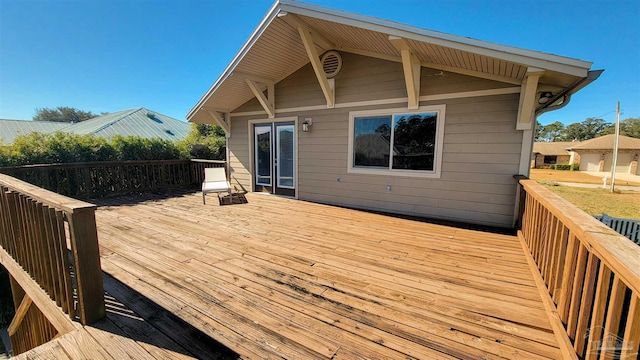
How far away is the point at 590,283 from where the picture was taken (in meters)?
1.26

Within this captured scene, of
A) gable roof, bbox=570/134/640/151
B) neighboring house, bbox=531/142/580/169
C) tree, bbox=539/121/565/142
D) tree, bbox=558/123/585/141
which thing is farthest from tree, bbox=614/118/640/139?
gable roof, bbox=570/134/640/151

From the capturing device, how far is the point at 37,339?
2768 millimetres

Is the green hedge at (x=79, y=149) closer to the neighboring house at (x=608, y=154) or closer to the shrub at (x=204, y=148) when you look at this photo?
the shrub at (x=204, y=148)

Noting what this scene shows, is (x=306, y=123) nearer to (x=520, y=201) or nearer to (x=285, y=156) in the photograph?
(x=285, y=156)

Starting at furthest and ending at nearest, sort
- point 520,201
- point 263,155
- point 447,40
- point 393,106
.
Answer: point 263,155
point 393,106
point 520,201
point 447,40

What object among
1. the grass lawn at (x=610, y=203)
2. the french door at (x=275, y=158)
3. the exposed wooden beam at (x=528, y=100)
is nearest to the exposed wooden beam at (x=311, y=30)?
the french door at (x=275, y=158)

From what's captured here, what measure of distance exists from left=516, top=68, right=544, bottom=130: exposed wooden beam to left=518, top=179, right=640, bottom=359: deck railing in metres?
1.93

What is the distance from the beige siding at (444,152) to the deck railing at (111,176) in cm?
361

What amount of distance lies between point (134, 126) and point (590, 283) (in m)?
20.1

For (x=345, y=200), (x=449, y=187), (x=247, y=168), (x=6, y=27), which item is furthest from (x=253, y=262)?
(x=6, y=27)

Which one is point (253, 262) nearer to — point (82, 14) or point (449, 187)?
point (449, 187)

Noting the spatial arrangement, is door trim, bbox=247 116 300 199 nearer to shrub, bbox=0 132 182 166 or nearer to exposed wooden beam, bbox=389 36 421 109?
exposed wooden beam, bbox=389 36 421 109

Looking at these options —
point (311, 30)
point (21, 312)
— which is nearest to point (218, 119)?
point (311, 30)

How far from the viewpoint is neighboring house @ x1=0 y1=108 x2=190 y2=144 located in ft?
Result: 47.9
